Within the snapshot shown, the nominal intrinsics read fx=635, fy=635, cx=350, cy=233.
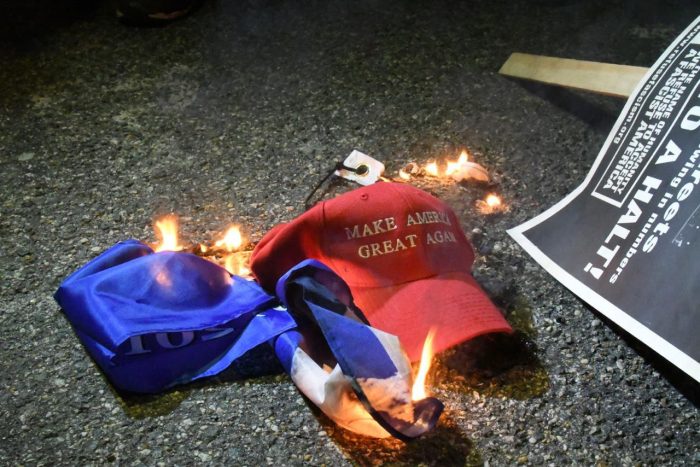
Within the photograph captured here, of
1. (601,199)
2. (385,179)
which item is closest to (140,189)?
(385,179)

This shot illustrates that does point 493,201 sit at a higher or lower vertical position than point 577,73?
lower

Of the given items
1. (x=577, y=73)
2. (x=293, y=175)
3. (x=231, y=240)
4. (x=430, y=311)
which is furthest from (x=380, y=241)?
(x=577, y=73)

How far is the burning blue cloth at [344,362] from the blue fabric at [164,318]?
2.2 inches

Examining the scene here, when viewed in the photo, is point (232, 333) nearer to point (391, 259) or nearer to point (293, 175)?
point (391, 259)

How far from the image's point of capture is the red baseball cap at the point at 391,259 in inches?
44.4

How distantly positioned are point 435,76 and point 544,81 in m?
0.34

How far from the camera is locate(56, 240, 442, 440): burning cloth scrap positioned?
1022 millimetres

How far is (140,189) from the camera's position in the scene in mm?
1620

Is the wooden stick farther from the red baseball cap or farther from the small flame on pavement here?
the red baseball cap

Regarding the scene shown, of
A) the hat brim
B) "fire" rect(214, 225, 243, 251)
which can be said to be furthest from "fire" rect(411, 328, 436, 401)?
"fire" rect(214, 225, 243, 251)

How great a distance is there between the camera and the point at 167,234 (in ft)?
4.87

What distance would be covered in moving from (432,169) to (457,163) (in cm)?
7

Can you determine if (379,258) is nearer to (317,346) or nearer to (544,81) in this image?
(317,346)

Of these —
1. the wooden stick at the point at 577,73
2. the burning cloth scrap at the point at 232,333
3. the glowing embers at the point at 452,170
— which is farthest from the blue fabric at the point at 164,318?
the wooden stick at the point at 577,73
